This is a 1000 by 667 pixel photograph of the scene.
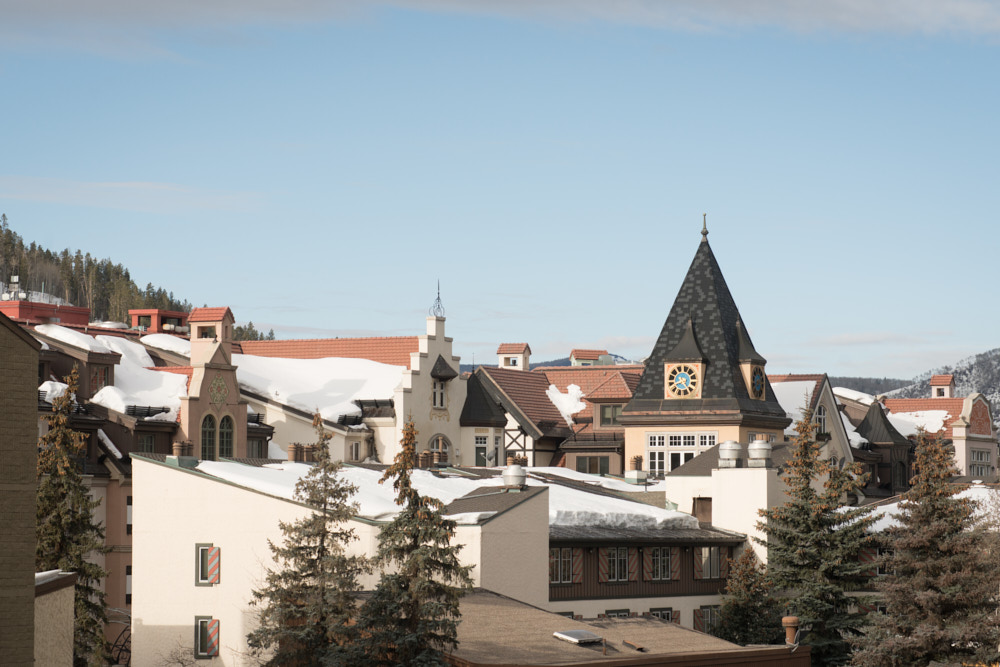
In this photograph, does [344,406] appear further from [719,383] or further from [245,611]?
[245,611]

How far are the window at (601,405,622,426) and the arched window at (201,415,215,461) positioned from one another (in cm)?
3141

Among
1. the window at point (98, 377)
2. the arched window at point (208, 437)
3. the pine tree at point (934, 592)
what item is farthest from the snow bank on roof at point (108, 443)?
the pine tree at point (934, 592)

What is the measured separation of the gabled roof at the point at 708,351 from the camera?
286ft

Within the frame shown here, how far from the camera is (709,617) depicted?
188 ft

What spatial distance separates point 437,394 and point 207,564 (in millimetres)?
34604

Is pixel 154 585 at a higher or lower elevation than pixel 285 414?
lower

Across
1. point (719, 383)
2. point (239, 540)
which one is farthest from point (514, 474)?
point (719, 383)

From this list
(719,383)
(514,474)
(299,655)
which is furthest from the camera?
(719,383)

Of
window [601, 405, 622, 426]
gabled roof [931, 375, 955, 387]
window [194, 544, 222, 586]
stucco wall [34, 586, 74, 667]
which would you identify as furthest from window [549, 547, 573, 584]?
gabled roof [931, 375, 955, 387]

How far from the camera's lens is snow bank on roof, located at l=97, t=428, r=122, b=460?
2438 inches

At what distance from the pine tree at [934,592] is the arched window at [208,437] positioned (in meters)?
28.9

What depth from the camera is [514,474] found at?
50812 mm

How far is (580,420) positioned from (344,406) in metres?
19.4

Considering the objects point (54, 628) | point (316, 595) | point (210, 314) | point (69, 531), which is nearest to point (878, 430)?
point (210, 314)
